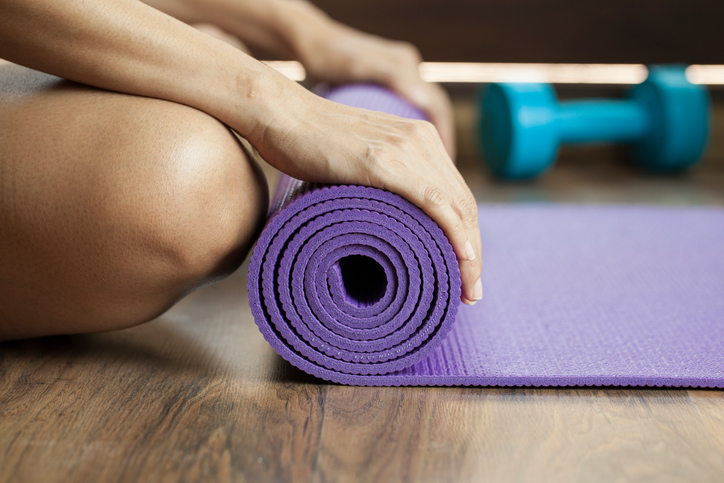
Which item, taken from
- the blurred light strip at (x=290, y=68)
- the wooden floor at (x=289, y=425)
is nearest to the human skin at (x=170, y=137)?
the wooden floor at (x=289, y=425)

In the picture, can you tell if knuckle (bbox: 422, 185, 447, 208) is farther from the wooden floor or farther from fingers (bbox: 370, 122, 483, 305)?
the wooden floor

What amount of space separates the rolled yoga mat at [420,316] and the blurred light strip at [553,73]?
173cm

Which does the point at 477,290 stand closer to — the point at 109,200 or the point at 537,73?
the point at 109,200

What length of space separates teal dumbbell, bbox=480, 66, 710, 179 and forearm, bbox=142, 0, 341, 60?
88 cm

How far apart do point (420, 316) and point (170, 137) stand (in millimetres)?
441

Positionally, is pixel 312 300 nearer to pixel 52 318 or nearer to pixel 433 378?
pixel 433 378

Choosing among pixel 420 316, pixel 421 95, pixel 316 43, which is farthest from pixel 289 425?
pixel 316 43

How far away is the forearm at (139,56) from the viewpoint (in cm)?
90

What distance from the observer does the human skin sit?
89 cm

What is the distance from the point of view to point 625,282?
4.49ft

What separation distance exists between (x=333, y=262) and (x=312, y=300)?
0.21 feet

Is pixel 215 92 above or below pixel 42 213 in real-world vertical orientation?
above

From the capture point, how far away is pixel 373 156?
89 centimetres

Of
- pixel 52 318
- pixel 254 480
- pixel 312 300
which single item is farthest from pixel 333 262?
pixel 52 318
